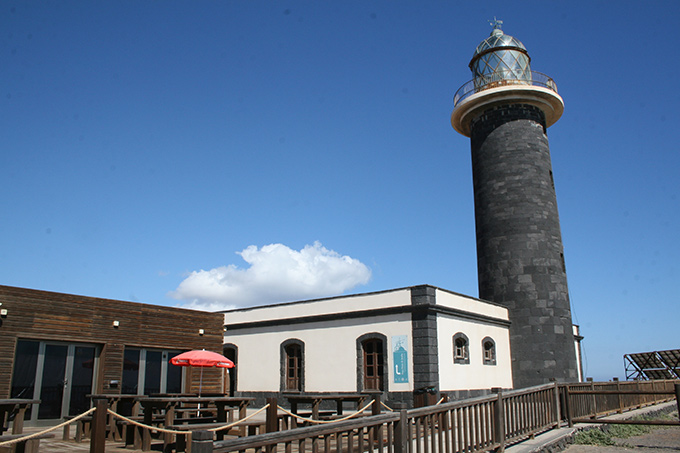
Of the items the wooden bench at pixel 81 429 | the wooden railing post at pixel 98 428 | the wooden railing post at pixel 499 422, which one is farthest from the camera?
the wooden bench at pixel 81 429

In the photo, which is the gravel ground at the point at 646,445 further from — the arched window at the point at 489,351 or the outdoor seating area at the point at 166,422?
the arched window at the point at 489,351

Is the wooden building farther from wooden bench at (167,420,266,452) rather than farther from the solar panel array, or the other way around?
the solar panel array

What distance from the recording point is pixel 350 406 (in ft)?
55.1

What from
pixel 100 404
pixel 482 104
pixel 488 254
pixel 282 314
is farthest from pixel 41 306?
pixel 482 104

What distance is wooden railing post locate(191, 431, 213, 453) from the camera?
375 cm

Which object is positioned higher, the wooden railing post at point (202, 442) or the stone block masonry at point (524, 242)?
the stone block masonry at point (524, 242)

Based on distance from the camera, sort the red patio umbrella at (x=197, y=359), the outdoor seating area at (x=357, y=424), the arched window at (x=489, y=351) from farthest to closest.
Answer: the arched window at (x=489, y=351), the red patio umbrella at (x=197, y=359), the outdoor seating area at (x=357, y=424)

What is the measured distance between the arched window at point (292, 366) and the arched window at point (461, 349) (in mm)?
4933

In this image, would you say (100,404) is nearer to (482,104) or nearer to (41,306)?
(41,306)

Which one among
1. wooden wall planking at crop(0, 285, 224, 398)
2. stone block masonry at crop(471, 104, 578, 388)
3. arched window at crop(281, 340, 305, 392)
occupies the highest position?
stone block masonry at crop(471, 104, 578, 388)

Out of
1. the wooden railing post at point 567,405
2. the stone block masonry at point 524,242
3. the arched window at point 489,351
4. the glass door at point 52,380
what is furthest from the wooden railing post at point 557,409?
the glass door at point 52,380

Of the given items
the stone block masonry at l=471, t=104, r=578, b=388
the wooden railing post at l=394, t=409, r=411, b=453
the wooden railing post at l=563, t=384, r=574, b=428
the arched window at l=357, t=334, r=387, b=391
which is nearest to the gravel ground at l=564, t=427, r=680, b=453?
the wooden railing post at l=563, t=384, r=574, b=428

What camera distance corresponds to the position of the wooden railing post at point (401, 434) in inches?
232

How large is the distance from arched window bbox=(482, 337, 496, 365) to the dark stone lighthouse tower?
4.17 ft
